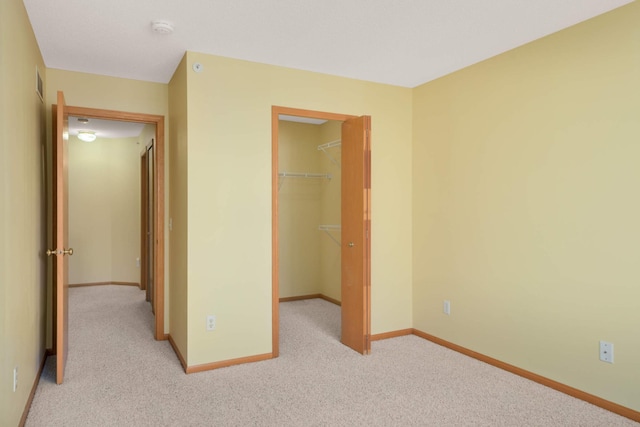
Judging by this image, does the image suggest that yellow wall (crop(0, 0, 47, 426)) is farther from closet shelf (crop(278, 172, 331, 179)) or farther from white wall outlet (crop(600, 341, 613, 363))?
white wall outlet (crop(600, 341, 613, 363))

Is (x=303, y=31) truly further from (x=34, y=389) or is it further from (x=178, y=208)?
(x=34, y=389)

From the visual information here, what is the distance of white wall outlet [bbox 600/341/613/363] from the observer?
2.51 meters

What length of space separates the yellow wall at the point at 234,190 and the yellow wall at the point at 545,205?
1.17 metres

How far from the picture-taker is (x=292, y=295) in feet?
18.2

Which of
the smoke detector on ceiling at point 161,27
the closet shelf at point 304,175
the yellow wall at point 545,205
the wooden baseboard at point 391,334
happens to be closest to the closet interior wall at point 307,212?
the closet shelf at point 304,175

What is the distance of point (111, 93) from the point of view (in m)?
3.65

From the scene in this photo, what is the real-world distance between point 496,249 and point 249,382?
2049 millimetres

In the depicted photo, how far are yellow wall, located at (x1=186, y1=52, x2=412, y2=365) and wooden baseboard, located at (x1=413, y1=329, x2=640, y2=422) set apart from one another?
5.17ft

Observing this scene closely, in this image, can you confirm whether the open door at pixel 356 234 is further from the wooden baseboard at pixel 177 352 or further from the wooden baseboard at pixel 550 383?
the wooden baseboard at pixel 177 352

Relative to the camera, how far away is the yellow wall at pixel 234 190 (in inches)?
124

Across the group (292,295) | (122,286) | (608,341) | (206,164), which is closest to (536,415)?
(608,341)

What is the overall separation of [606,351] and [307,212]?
3736 millimetres

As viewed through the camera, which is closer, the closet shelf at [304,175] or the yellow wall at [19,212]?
the yellow wall at [19,212]

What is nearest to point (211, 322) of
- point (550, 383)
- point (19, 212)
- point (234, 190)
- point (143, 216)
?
point (234, 190)
